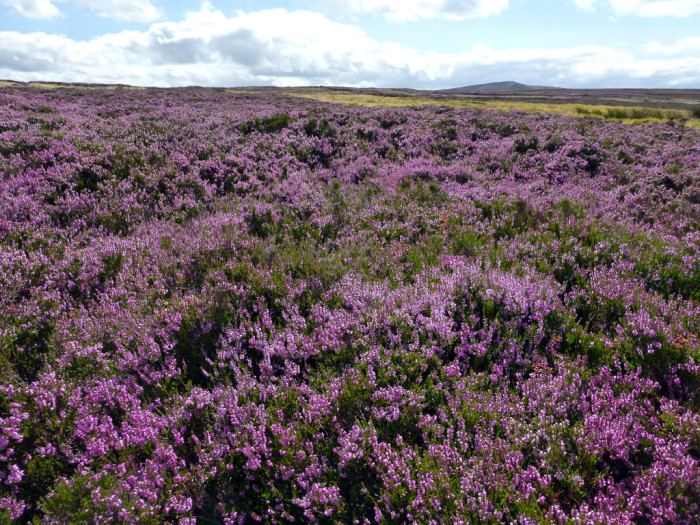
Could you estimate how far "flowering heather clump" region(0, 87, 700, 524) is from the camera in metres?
2.31

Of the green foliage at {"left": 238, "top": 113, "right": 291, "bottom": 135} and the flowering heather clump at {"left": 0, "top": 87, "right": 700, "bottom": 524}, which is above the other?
the green foliage at {"left": 238, "top": 113, "right": 291, "bottom": 135}

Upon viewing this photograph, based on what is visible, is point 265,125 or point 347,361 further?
point 265,125

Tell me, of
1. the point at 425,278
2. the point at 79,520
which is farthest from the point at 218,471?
the point at 425,278

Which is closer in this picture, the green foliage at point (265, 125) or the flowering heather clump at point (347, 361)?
the flowering heather clump at point (347, 361)

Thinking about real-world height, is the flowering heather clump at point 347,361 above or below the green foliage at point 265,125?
below

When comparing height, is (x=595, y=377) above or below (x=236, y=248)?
below

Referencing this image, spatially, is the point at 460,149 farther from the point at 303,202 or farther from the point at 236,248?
the point at 236,248

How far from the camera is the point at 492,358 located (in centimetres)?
340

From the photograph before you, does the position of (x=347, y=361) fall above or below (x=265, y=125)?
below

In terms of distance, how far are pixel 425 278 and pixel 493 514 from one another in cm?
269

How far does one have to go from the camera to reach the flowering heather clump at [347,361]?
2311 millimetres

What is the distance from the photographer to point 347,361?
3.45 m

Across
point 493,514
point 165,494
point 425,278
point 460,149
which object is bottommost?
point 165,494

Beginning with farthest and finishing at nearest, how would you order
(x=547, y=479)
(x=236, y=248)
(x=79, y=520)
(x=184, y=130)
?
(x=184, y=130), (x=236, y=248), (x=547, y=479), (x=79, y=520)
